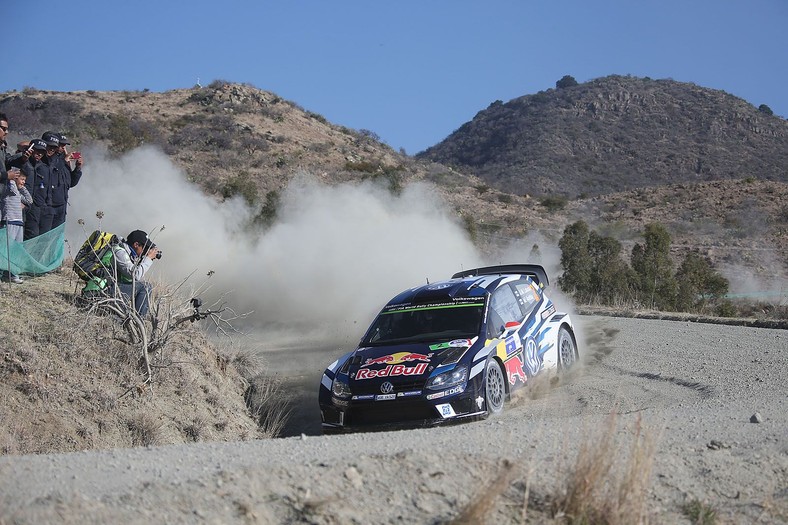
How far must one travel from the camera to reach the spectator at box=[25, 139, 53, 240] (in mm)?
12648

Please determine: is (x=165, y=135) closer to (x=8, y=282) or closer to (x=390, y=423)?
(x=8, y=282)

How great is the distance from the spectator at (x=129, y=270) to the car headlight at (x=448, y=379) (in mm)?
3868

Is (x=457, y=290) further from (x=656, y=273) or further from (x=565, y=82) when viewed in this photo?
(x=565, y=82)

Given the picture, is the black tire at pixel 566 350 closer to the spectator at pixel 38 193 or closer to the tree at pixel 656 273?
the spectator at pixel 38 193

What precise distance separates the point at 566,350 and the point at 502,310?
5.48ft

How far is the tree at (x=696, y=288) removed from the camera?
2361 centimetres

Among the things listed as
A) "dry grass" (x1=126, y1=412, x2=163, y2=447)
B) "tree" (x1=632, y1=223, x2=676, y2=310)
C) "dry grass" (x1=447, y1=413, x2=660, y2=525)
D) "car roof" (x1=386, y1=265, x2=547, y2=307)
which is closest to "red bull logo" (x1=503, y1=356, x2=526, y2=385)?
"car roof" (x1=386, y1=265, x2=547, y2=307)

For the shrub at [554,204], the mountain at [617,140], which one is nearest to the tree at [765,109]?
the mountain at [617,140]

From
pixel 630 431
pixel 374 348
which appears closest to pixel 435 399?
pixel 374 348

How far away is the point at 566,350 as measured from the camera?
11.9m

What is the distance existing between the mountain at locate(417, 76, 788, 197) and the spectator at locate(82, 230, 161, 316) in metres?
51.1

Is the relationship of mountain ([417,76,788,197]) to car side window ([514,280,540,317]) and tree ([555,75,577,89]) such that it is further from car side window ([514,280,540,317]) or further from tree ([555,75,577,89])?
car side window ([514,280,540,317])

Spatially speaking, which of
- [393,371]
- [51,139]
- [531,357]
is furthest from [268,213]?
[393,371]

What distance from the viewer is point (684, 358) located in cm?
1231
